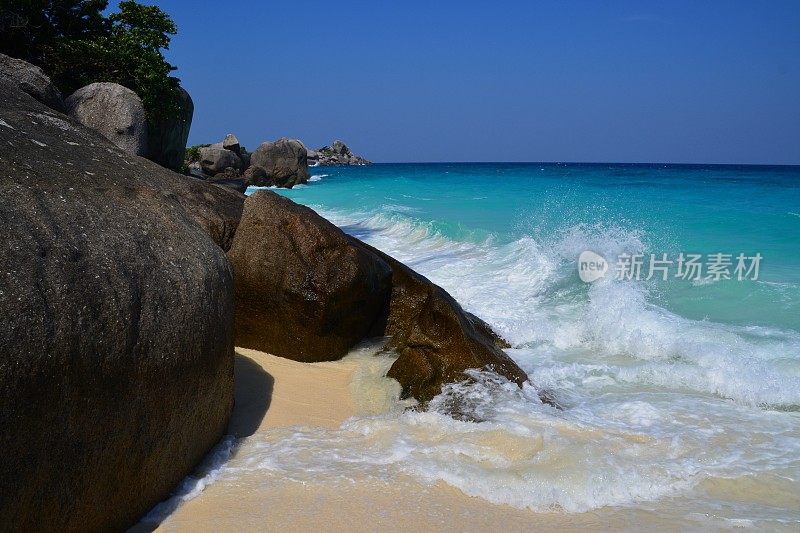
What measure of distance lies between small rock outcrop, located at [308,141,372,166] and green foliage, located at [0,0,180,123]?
71924mm

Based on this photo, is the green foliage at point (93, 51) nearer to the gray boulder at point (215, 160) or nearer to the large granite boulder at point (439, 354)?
the large granite boulder at point (439, 354)

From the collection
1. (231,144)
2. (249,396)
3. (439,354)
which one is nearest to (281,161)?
(231,144)

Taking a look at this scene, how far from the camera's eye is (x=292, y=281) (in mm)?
5328

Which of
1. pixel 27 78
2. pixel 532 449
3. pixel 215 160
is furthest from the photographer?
pixel 215 160

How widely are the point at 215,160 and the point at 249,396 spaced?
3389cm

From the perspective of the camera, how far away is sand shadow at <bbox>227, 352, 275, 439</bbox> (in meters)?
4.15

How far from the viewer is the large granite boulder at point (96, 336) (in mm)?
2490

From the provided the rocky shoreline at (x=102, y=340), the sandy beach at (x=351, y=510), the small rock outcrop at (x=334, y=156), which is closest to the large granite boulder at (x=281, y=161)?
the rocky shoreline at (x=102, y=340)

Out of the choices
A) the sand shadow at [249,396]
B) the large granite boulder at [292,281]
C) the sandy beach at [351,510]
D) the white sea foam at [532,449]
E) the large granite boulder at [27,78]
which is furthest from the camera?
the large granite boulder at [27,78]

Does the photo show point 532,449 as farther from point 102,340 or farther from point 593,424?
point 102,340

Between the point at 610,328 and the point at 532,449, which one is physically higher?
the point at 610,328

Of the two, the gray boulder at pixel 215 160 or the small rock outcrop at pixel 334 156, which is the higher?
the small rock outcrop at pixel 334 156

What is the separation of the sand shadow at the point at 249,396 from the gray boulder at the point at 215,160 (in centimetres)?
3308

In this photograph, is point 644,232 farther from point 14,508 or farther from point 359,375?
point 14,508
